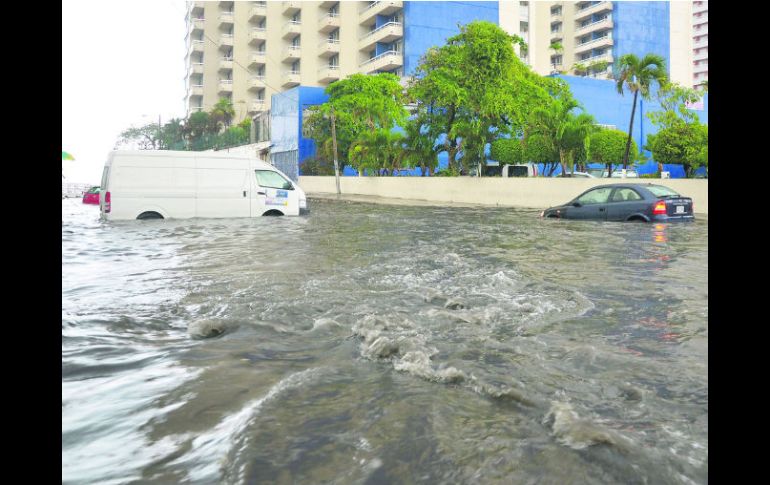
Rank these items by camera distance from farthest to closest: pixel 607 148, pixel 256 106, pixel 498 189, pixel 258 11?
pixel 256 106 → pixel 258 11 → pixel 607 148 → pixel 498 189

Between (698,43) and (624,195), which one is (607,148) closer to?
(624,195)

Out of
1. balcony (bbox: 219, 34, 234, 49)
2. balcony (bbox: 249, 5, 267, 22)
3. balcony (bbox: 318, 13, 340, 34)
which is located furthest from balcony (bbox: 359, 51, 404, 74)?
balcony (bbox: 219, 34, 234, 49)

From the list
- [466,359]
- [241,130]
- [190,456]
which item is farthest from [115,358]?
[241,130]

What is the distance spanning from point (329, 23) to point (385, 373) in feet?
203

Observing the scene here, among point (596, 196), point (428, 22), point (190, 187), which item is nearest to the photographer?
point (190, 187)

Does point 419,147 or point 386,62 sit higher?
point 386,62

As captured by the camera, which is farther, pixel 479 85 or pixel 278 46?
pixel 278 46

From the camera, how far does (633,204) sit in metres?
15.5

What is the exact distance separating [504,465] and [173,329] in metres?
3.33

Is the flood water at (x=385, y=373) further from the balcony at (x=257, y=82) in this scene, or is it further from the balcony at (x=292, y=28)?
the balcony at (x=257, y=82)

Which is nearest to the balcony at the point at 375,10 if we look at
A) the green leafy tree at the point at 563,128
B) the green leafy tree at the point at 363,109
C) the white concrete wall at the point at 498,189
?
the green leafy tree at the point at 363,109

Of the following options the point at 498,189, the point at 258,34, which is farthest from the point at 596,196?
the point at 258,34

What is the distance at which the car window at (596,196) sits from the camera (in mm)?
16202
